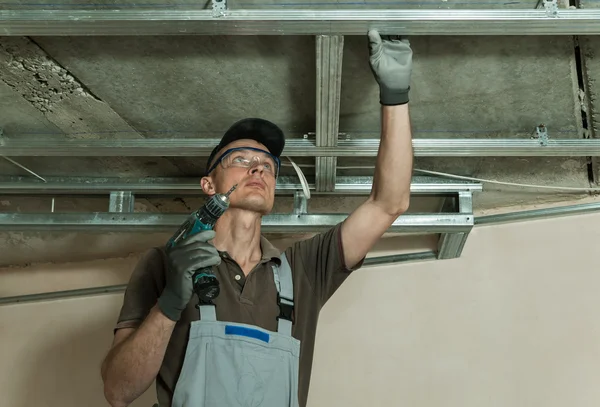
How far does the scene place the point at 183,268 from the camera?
59.1 inches

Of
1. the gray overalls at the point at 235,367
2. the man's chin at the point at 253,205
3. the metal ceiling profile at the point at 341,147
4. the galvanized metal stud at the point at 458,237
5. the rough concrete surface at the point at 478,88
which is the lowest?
the gray overalls at the point at 235,367

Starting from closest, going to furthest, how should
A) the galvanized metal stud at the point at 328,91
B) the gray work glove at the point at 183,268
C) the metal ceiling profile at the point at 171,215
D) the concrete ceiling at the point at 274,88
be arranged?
1. the gray work glove at the point at 183,268
2. the galvanized metal stud at the point at 328,91
3. the concrete ceiling at the point at 274,88
4. the metal ceiling profile at the point at 171,215

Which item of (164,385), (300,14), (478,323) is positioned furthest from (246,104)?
(478,323)

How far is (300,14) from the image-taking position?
5.37 feet

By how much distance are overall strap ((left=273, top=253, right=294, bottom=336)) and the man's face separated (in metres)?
0.17

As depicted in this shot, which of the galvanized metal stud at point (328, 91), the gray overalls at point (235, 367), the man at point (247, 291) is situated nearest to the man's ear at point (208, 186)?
the man at point (247, 291)

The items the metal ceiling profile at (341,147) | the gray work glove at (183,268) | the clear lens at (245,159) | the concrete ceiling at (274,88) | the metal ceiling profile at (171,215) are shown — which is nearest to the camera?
the gray work glove at (183,268)

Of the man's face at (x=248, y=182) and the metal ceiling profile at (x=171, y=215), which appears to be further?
the metal ceiling profile at (x=171, y=215)

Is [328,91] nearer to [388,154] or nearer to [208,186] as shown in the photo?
[388,154]

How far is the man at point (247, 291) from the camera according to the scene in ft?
5.09

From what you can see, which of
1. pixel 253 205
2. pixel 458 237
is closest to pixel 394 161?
pixel 253 205

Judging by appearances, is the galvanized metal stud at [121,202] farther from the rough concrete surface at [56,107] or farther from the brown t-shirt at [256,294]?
the brown t-shirt at [256,294]

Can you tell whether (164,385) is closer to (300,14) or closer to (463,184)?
(300,14)

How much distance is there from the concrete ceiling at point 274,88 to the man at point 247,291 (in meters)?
0.17
